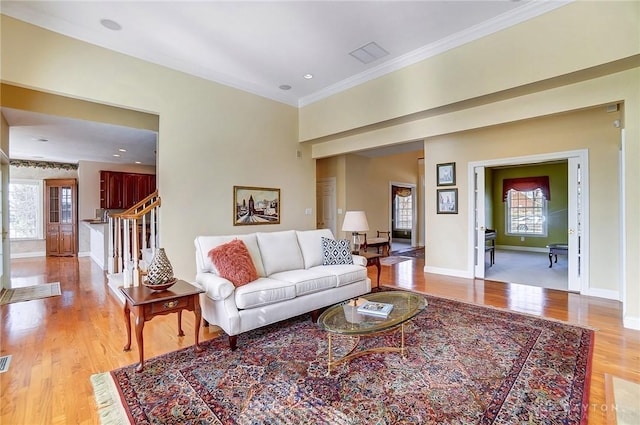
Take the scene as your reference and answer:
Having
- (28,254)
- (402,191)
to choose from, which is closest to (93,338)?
(28,254)

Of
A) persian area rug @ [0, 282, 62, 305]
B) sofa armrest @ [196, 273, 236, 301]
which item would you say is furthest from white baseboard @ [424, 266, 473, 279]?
persian area rug @ [0, 282, 62, 305]

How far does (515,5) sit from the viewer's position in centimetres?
318

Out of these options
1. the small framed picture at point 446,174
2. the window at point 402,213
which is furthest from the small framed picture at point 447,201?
the window at point 402,213

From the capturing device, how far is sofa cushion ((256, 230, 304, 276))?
349cm

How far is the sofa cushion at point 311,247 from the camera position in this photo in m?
3.88

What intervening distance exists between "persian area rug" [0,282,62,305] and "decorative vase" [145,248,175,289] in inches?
127

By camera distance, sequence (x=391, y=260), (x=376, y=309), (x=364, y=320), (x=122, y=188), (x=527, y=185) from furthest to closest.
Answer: (x=122, y=188) → (x=527, y=185) → (x=391, y=260) → (x=376, y=309) → (x=364, y=320)

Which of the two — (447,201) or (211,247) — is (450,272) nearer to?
(447,201)

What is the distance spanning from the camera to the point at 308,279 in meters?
3.20

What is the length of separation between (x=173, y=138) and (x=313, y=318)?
3.19 meters

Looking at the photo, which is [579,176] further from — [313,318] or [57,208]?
[57,208]

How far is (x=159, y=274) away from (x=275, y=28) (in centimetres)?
296

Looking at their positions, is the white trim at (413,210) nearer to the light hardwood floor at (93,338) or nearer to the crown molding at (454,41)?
the light hardwood floor at (93,338)

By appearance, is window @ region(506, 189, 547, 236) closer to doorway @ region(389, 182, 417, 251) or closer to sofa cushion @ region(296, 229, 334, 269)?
doorway @ region(389, 182, 417, 251)
